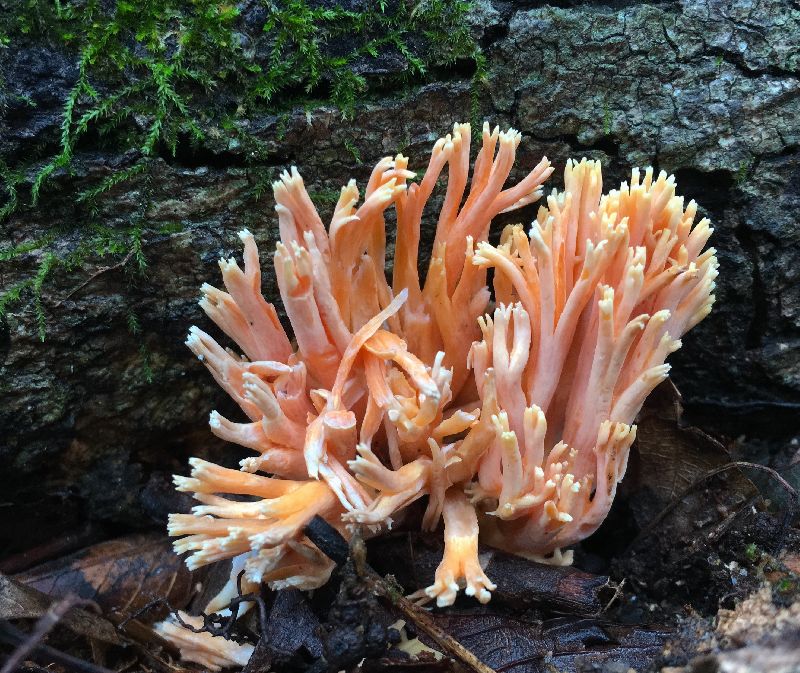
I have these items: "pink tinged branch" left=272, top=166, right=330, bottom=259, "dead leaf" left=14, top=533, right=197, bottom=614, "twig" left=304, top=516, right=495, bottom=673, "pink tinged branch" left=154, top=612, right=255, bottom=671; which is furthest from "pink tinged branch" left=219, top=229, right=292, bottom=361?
"dead leaf" left=14, top=533, right=197, bottom=614

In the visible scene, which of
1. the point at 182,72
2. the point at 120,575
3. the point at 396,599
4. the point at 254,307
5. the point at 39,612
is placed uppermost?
the point at 182,72

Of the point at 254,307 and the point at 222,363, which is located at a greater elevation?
the point at 254,307

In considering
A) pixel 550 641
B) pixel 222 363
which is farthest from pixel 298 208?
pixel 550 641

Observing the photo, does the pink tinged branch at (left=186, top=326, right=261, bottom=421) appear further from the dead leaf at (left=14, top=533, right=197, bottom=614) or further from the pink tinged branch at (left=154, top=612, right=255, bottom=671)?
the dead leaf at (left=14, top=533, right=197, bottom=614)

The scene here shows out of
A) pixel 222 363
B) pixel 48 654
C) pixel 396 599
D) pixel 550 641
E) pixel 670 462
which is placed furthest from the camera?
pixel 670 462

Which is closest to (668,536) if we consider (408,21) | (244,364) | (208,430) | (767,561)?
(767,561)

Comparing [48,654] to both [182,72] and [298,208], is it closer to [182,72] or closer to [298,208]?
[298,208]

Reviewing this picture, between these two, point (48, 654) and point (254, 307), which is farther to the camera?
point (254, 307)

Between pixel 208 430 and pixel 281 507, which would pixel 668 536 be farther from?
pixel 208 430
